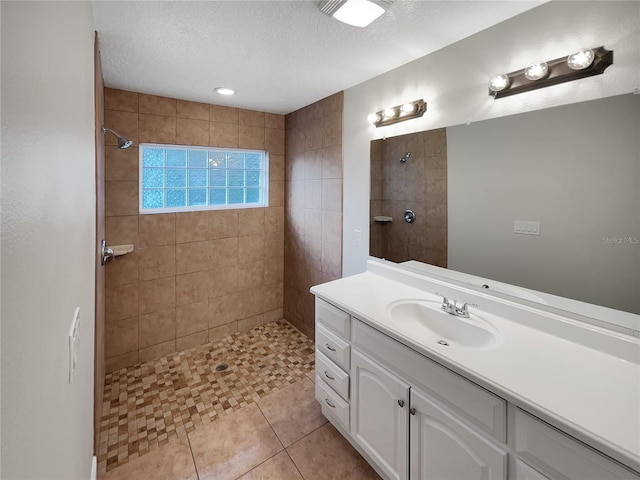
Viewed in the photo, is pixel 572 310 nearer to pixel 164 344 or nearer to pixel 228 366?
pixel 228 366

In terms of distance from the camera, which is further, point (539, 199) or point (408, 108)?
point (408, 108)

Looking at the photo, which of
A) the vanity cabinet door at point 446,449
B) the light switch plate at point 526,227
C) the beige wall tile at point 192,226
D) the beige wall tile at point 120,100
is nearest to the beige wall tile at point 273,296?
the beige wall tile at point 192,226

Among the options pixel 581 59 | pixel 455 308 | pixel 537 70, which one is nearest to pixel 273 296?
pixel 455 308

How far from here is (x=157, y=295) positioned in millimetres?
2709

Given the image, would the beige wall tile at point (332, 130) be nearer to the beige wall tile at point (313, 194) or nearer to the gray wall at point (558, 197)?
→ the beige wall tile at point (313, 194)

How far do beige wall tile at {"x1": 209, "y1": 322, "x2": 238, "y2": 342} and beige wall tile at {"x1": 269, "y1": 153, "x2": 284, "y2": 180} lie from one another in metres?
1.60

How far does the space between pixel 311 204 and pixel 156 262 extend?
148 cm

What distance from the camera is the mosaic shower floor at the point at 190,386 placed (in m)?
1.88

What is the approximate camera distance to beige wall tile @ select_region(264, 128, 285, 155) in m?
3.18

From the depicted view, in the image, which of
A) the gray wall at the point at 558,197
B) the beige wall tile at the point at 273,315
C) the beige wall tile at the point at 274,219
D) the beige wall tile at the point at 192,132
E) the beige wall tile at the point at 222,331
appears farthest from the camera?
the beige wall tile at the point at 273,315

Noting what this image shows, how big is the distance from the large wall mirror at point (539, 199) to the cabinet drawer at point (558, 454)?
679 millimetres

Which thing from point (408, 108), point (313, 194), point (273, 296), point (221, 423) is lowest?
point (221, 423)

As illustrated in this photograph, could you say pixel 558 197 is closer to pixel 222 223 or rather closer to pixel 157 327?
pixel 222 223

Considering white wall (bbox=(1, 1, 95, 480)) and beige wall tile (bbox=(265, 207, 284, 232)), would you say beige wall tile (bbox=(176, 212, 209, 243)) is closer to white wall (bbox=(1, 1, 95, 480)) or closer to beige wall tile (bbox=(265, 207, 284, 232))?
beige wall tile (bbox=(265, 207, 284, 232))
